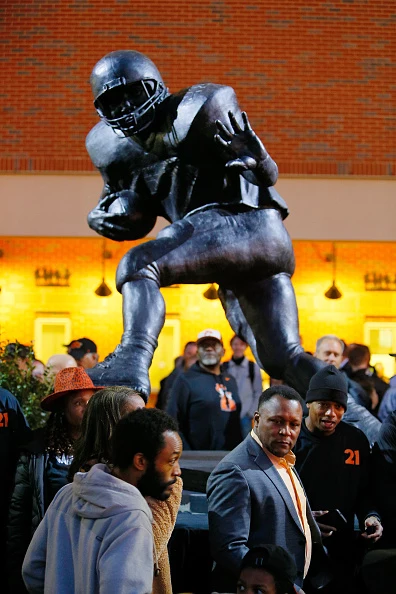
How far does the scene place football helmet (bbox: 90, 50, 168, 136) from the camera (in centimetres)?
475

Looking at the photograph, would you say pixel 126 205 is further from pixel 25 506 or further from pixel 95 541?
pixel 95 541

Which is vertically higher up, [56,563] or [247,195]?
[247,195]

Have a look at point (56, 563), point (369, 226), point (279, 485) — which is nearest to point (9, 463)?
point (279, 485)

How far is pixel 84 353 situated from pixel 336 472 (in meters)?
3.77

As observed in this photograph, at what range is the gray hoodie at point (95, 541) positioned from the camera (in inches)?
91.7

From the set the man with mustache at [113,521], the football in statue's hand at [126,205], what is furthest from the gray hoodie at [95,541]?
the football in statue's hand at [126,205]

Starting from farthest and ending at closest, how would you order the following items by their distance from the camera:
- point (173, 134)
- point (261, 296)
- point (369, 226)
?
point (369, 226) < point (261, 296) < point (173, 134)

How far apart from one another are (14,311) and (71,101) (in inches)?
132

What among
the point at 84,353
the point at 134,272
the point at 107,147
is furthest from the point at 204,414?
the point at 107,147

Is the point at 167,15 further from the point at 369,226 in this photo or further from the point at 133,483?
the point at 133,483

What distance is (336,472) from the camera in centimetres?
428

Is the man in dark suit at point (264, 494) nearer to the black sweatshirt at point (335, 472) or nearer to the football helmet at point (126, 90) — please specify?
the black sweatshirt at point (335, 472)

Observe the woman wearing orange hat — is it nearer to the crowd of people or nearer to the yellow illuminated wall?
the crowd of people

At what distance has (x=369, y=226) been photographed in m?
13.0
